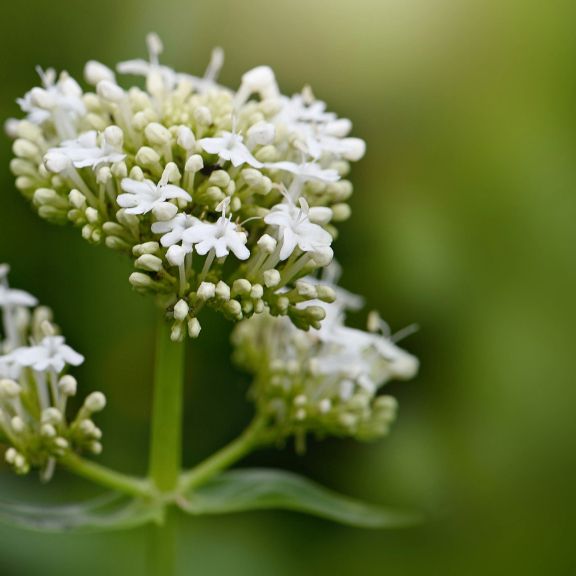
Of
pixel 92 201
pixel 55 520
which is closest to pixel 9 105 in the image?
pixel 92 201

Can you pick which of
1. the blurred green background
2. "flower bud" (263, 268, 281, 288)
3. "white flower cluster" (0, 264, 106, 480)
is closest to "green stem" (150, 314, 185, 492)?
"white flower cluster" (0, 264, 106, 480)

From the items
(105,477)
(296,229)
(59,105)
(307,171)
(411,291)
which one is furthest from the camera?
(411,291)

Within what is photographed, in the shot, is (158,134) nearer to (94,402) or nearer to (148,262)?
(148,262)

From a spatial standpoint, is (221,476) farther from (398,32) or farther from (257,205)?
(398,32)

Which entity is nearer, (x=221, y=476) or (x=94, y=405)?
(x=94, y=405)

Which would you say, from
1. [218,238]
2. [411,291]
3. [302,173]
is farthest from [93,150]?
[411,291]

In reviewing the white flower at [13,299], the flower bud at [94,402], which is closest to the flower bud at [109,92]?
the white flower at [13,299]

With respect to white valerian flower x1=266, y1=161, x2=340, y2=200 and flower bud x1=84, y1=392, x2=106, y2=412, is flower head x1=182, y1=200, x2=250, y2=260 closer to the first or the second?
white valerian flower x1=266, y1=161, x2=340, y2=200
